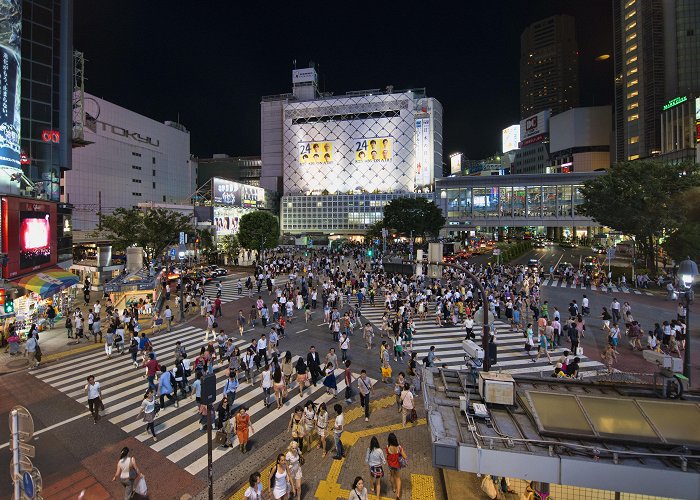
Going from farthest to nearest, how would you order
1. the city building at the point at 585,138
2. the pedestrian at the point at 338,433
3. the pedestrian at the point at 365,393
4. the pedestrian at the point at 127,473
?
the city building at the point at 585,138 < the pedestrian at the point at 365,393 < the pedestrian at the point at 338,433 < the pedestrian at the point at 127,473

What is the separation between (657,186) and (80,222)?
74.9m

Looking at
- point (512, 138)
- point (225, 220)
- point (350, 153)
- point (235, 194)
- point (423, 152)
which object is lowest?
point (225, 220)

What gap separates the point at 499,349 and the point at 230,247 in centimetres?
4413

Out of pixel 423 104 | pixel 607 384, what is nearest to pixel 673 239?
pixel 607 384

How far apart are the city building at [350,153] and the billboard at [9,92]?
239 ft

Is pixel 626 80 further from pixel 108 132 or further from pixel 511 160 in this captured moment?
pixel 108 132

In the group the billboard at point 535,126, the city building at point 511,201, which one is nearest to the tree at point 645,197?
the city building at point 511,201

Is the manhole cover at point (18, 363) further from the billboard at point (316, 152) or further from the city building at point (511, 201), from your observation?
the billboard at point (316, 152)

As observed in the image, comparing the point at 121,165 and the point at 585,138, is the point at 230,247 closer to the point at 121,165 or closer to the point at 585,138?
the point at 121,165

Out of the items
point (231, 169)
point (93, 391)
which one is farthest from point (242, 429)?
point (231, 169)

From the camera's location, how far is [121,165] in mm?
72312

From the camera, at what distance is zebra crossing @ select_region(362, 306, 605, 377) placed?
16.4 metres

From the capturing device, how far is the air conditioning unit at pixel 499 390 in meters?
7.37

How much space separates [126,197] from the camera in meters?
73.8
